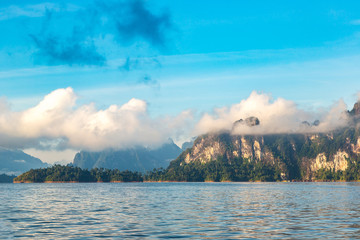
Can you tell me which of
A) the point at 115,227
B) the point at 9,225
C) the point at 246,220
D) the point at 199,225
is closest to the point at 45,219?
the point at 9,225

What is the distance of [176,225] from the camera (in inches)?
2168

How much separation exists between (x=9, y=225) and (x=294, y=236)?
3848 centimetres

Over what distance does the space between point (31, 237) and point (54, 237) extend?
262 cm

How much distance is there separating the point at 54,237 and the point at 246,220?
2865 cm

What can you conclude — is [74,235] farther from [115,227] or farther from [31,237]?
[115,227]

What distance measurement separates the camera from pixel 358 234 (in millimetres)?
45156

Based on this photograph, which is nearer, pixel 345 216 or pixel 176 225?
pixel 176 225

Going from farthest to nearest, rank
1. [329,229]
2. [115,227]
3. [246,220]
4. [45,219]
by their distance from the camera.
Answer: [45,219], [246,220], [115,227], [329,229]

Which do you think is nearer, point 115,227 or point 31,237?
point 31,237

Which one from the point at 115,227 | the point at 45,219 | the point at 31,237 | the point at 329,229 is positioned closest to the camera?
the point at 31,237

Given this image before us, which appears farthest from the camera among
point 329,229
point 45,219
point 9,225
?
point 45,219

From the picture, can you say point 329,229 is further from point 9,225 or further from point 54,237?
point 9,225

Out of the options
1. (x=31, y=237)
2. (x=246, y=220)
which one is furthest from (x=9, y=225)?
(x=246, y=220)

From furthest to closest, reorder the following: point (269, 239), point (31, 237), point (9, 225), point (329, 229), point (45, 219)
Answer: point (45, 219) < point (9, 225) < point (329, 229) < point (31, 237) < point (269, 239)
